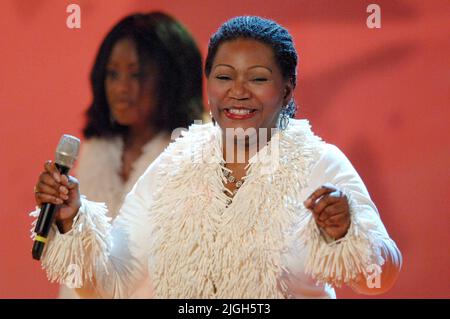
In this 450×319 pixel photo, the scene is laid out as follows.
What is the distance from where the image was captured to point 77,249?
1580mm

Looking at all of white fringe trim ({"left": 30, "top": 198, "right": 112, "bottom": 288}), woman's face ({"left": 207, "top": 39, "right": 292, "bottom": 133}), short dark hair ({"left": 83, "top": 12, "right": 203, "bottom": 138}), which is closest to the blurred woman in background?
short dark hair ({"left": 83, "top": 12, "right": 203, "bottom": 138})

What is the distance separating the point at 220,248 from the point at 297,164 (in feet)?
0.97

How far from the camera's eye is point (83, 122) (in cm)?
232

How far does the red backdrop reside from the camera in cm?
→ 217

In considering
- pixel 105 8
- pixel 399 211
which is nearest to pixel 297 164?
pixel 399 211

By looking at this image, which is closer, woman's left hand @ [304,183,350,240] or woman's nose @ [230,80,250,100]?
woman's left hand @ [304,183,350,240]

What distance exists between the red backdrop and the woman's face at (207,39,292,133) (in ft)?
1.71

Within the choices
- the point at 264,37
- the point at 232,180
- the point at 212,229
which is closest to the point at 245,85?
the point at 264,37

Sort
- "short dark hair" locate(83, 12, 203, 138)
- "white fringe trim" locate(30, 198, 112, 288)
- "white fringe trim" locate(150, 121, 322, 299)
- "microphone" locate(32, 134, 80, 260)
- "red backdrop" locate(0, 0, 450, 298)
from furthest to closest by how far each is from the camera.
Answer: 1. "short dark hair" locate(83, 12, 203, 138)
2. "red backdrop" locate(0, 0, 450, 298)
3. "white fringe trim" locate(150, 121, 322, 299)
4. "white fringe trim" locate(30, 198, 112, 288)
5. "microphone" locate(32, 134, 80, 260)

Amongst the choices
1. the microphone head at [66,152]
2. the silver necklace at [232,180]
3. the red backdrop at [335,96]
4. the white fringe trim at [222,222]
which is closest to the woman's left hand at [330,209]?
the white fringe trim at [222,222]

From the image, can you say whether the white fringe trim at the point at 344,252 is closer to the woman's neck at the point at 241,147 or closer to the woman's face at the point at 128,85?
→ the woman's neck at the point at 241,147

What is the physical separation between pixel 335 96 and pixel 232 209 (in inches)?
26.3

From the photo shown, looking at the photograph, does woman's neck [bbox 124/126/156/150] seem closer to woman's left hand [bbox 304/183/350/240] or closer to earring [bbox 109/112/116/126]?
earring [bbox 109/112/116/126]

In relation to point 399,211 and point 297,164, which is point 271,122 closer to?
point 297,164
